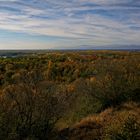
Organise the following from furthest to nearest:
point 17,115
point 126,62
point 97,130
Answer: point 126,62
point 97,130
point 17,115

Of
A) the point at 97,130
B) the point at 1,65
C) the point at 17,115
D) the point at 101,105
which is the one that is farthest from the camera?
the point at 1,65

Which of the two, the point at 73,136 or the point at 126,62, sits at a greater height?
the point at 126,62

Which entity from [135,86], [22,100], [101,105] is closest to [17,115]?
[22,100]

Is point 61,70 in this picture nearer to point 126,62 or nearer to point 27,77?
point 126,62

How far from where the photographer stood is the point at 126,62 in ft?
119

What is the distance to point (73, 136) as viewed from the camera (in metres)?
24.2

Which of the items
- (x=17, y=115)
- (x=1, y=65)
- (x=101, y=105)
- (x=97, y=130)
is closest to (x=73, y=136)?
(x=97, y=130)

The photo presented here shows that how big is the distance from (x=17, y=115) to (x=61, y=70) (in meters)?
49.4

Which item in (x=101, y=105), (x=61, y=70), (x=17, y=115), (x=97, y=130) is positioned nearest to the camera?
(x=17, y=115)

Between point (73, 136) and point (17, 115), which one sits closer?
point (17, 115)

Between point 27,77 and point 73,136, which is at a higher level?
point 27,77

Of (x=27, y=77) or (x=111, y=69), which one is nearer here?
(x=27, y=77)

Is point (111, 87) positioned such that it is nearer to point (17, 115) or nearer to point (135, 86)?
point (135, 86)

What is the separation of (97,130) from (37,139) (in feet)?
13.8
